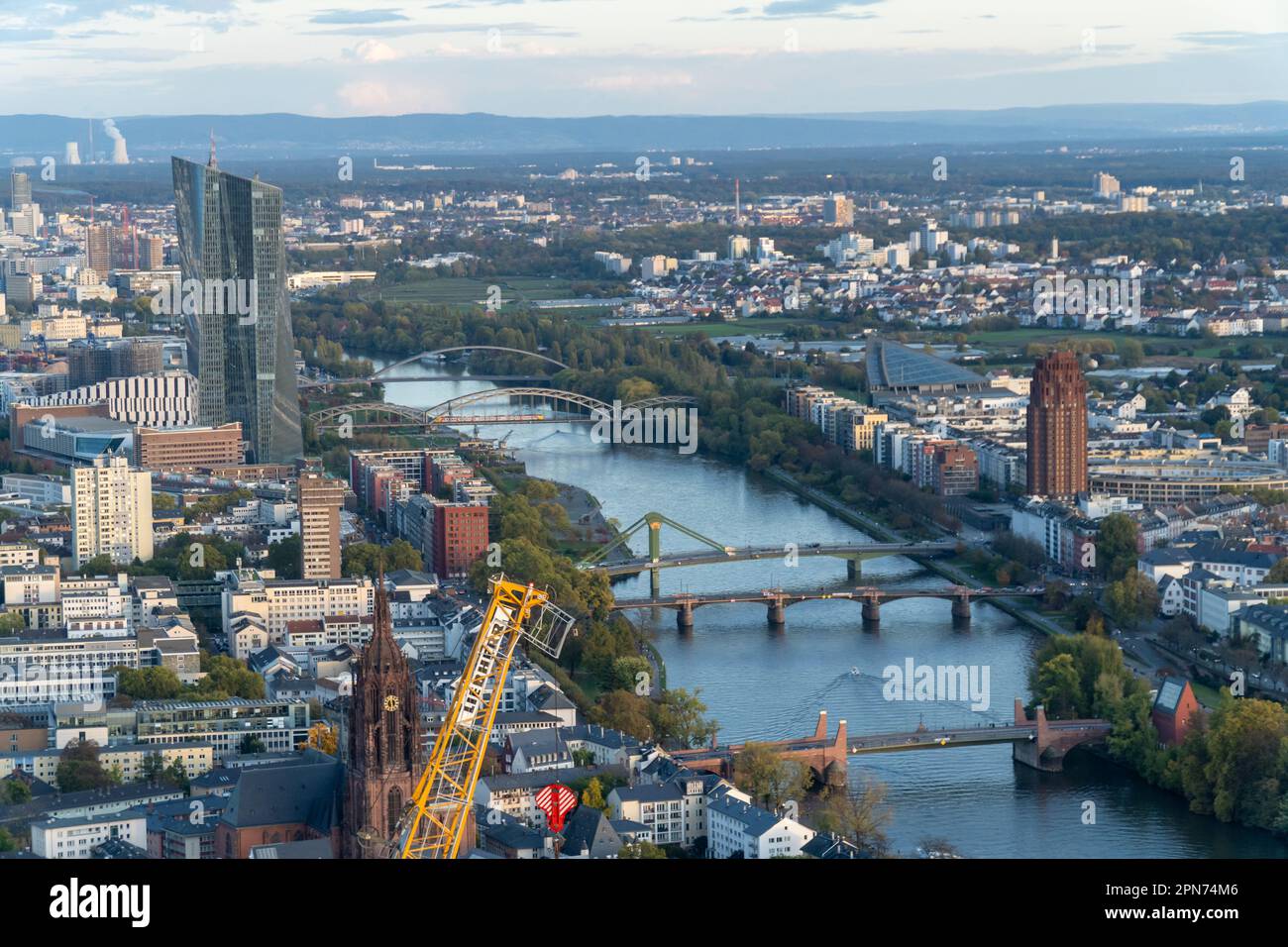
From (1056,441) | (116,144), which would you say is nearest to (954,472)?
(1056,441)

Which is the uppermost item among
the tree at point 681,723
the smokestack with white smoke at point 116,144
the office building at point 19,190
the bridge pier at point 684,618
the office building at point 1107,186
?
the smokestack with white smoke at point 116,144

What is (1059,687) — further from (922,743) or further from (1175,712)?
(922,743)

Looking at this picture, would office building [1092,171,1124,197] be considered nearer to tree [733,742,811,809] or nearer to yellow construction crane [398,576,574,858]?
tree [733,742,811,809]

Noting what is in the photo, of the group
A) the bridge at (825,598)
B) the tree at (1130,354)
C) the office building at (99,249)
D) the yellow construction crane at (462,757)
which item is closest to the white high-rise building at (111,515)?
the bridge at (825,598)

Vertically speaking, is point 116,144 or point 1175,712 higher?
point 116,144

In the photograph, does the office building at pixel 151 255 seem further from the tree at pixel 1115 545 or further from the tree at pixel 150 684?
the tree at pixel 150 684

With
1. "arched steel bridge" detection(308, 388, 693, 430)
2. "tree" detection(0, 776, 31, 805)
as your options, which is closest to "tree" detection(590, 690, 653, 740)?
"tree" detection(0, 776, 31, 805)

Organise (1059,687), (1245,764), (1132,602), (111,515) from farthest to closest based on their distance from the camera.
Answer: (111,515)
(1132,602)
(1059,687)
(1245,764)
